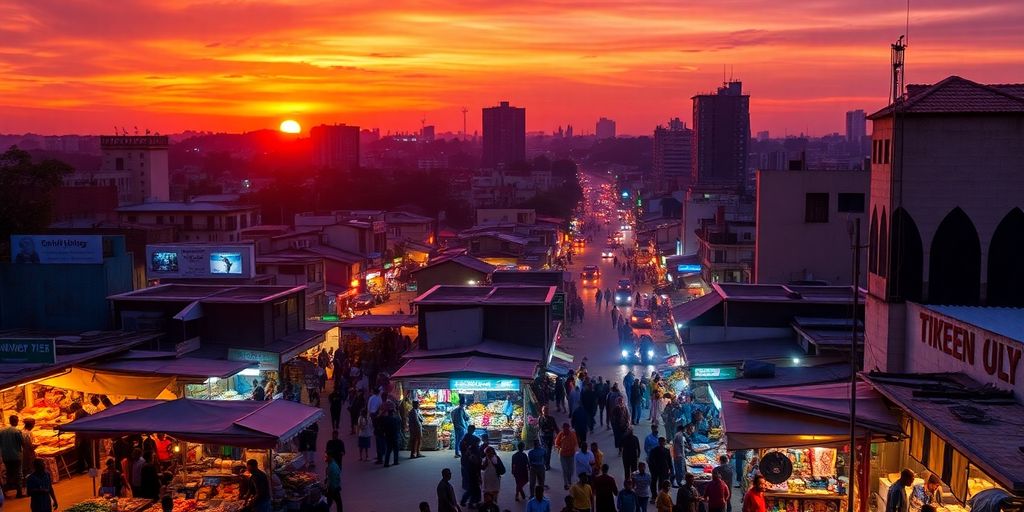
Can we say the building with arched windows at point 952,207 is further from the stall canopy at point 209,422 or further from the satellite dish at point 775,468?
the stall canopy at point 209,422

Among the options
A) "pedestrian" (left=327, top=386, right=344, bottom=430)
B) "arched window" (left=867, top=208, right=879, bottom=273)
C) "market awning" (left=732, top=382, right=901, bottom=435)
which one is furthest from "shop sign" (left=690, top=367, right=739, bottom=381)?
"pedestrian" (left=327, top=386, right=344, bottom=430)

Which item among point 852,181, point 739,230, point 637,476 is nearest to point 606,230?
point 739,230

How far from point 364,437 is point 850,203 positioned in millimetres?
23131

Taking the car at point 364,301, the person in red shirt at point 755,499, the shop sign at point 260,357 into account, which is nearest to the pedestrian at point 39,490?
the shop sign at point 260,357

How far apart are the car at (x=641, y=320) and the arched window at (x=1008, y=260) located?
23.6 meters

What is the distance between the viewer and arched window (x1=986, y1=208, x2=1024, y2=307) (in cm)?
1547

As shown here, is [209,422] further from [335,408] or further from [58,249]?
[58,249]

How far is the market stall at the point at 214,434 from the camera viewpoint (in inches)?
534

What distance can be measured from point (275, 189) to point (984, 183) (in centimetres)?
8141

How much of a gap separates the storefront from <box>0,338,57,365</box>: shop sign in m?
5.91

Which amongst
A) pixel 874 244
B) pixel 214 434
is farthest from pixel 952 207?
pixel 214 434

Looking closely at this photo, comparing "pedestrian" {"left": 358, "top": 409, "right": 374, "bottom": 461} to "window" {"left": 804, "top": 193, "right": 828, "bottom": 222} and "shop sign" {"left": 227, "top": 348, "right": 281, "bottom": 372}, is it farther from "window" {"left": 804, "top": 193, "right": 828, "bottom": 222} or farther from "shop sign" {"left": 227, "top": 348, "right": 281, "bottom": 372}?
→ "window" {"left": 804, "top": 193, "right": 828, "bottom": 222}

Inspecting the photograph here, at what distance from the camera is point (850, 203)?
116 ft

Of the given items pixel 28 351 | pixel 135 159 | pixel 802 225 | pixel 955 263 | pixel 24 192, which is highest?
pixel 135 159
